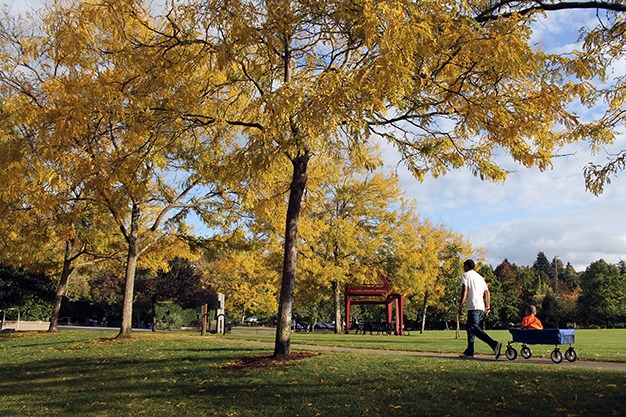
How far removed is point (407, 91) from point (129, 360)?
27.0ft

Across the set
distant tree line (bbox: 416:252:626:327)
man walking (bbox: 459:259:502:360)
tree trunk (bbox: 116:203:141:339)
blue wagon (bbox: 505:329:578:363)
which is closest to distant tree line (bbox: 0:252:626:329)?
distant tree line (bbox: 416:252:626:327)

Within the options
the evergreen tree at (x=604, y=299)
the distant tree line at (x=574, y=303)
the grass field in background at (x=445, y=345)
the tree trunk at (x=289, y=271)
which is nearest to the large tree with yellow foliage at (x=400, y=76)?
the tree trunk at (x=289, y=271)

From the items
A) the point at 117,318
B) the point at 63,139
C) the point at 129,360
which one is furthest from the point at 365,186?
the point at 117,318

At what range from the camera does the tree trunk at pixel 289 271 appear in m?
9.54

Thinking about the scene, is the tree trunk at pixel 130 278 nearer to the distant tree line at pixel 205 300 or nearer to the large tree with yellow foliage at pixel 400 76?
the distant tree line at pixel 205 300

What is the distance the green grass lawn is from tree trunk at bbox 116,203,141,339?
253 inches

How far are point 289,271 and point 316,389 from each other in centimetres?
297

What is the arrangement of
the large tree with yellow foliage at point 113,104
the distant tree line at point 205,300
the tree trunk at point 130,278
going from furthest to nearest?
the distant tree line at point 205,300, the tree trunk at point 130,278, the large tree with yellow foliage at point 113,104

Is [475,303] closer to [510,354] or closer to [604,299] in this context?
[510,354]

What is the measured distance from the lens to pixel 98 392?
26.9 feet

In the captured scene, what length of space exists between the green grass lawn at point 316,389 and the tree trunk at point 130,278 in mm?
6425

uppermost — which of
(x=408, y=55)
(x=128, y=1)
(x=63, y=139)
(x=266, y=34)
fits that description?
(x=128, y=1)

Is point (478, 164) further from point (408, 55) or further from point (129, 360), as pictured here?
point (129, 360)

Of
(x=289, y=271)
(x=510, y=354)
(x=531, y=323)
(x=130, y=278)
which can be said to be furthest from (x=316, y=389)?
(x=130, y=278)
